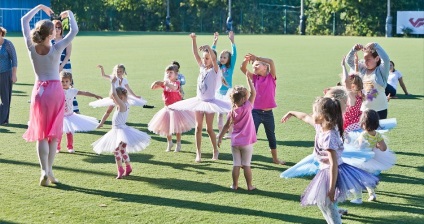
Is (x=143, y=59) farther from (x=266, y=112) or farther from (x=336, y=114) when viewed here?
(x=336, y=114)

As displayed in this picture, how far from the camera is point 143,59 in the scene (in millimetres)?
29844

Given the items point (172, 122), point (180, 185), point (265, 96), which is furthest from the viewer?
point (172, 122)

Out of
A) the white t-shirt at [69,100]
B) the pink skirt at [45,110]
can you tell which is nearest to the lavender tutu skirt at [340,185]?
the pink skirt at [45,110]

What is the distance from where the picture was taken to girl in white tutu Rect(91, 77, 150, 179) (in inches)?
369

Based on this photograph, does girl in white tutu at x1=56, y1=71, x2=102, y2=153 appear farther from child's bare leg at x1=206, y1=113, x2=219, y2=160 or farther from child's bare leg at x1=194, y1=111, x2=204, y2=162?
child's bare leg at x1=206, y1=113, x2=219, y2=160

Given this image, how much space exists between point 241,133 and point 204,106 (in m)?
1.82

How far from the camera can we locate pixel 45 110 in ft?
28.4

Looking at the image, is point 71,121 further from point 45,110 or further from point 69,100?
point 45,110

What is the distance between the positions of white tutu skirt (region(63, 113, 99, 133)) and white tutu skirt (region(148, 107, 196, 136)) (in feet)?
3.15

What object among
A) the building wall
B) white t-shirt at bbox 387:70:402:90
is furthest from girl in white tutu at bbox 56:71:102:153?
the building wall

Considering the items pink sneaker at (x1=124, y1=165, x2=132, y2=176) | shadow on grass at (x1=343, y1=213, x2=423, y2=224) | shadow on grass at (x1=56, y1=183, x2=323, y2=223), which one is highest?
pink sneaker at (x1=124, y1=165, x2=132, y2=176)

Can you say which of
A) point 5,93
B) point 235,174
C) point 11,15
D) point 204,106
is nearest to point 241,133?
point 235,174

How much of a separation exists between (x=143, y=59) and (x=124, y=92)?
2046 centimetres

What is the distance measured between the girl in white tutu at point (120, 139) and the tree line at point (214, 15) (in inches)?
2336
